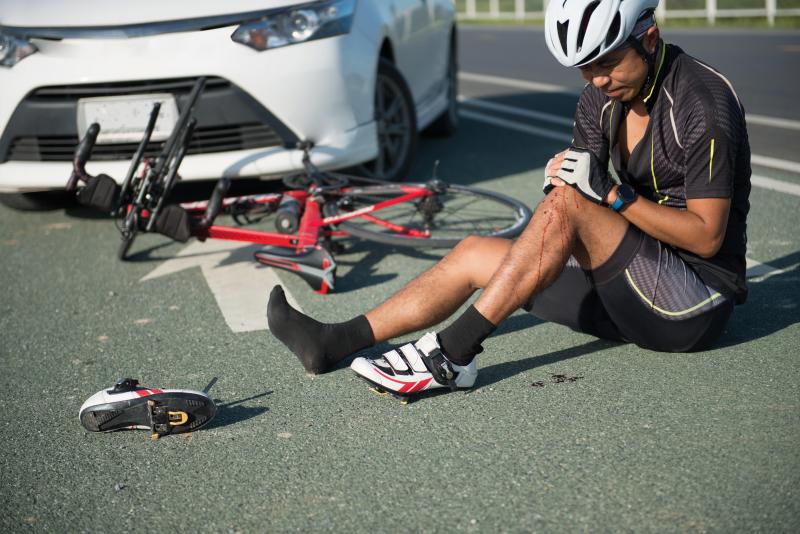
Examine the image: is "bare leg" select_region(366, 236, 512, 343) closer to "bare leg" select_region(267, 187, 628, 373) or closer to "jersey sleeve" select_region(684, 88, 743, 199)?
"bare leg" select_region(267, 187, 628, 373)

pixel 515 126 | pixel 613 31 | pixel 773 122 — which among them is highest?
pixel 613 31

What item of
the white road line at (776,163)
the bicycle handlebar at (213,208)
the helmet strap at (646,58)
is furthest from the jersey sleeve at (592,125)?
the white road line at (776,163)

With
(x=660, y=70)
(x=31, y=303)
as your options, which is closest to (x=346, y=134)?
(x=31, y=303)

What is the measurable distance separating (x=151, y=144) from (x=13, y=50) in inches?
36.1

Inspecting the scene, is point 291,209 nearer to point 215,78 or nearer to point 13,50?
point 215,78

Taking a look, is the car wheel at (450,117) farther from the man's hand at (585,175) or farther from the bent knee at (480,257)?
the man's hand at (585,175)

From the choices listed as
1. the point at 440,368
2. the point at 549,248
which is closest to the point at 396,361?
the point at 440,368

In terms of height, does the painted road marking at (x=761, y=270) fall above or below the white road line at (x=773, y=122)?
above

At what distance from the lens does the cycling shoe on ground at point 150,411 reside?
333 centimetres

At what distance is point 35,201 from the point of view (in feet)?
21.9

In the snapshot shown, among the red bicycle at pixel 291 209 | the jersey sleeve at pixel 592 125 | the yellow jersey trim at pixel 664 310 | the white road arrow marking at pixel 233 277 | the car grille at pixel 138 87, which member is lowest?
the white road arrow marking at pixel 233 277

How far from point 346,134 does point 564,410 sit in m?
2.83

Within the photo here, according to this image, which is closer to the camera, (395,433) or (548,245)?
(395,433)

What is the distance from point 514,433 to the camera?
10.6ft
